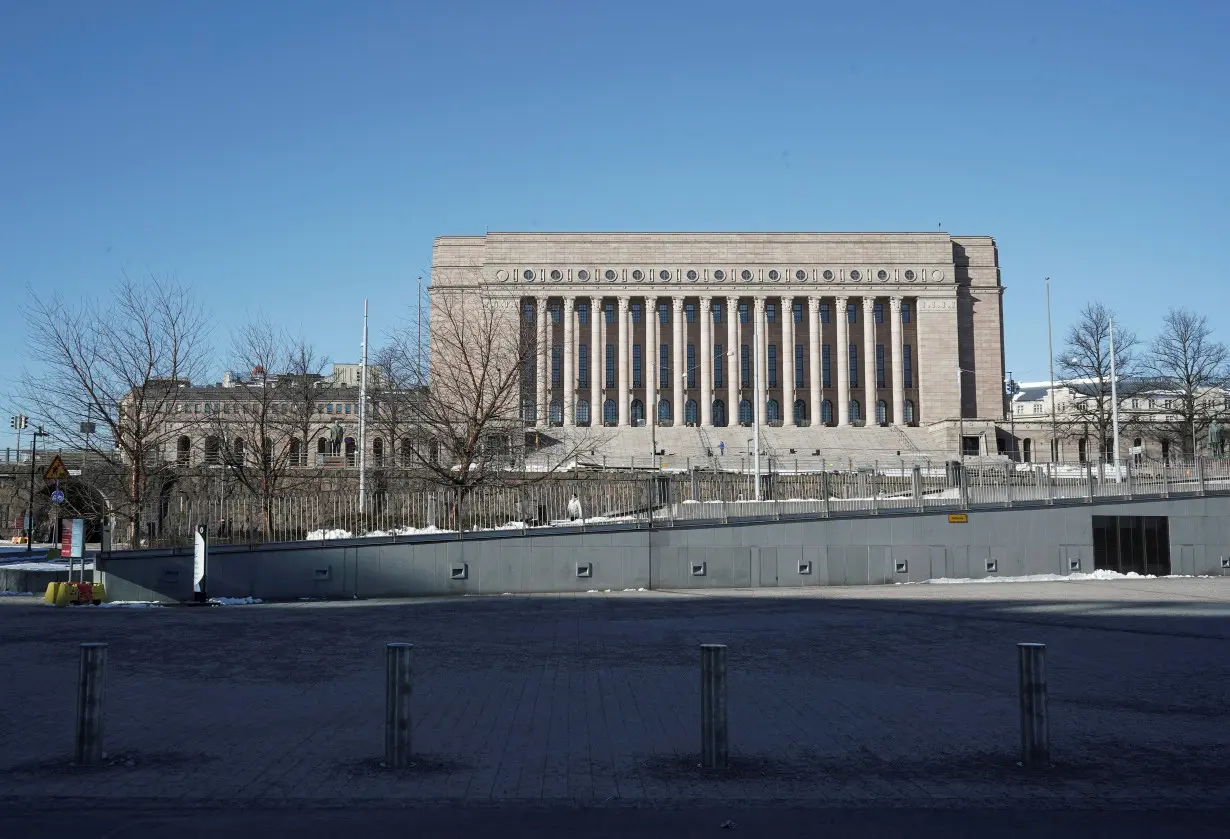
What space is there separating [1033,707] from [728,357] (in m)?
86.1

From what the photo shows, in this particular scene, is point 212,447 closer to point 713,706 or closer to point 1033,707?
point 713,706

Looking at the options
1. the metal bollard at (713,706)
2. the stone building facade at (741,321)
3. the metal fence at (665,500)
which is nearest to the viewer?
the metal bollard at (713,706)

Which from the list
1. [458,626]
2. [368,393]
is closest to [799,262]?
[368,393]

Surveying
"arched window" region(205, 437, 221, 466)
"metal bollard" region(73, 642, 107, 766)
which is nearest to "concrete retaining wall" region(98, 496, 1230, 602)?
"arched window" region(205, 437, 221, 466)

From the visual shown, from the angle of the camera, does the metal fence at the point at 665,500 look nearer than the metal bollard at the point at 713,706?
No

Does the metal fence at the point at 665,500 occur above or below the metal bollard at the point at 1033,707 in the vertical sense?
above

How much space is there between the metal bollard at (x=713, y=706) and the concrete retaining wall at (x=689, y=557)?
1794 centimetres

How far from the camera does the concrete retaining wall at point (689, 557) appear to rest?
24.1 m

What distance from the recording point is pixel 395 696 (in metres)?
7.94

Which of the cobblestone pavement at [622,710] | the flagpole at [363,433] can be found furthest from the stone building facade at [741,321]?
the cobblestone pavement at [622,710]

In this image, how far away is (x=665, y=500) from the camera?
1054 inches

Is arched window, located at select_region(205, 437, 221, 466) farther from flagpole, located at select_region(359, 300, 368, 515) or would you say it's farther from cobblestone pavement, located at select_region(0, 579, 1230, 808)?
cobblestone pavement, located at select_region(0, 579, 1230, 808)

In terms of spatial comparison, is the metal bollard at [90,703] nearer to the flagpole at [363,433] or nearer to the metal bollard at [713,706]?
the metal bollard at [713,706]

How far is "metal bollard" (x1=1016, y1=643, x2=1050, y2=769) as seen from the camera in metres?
7.82
